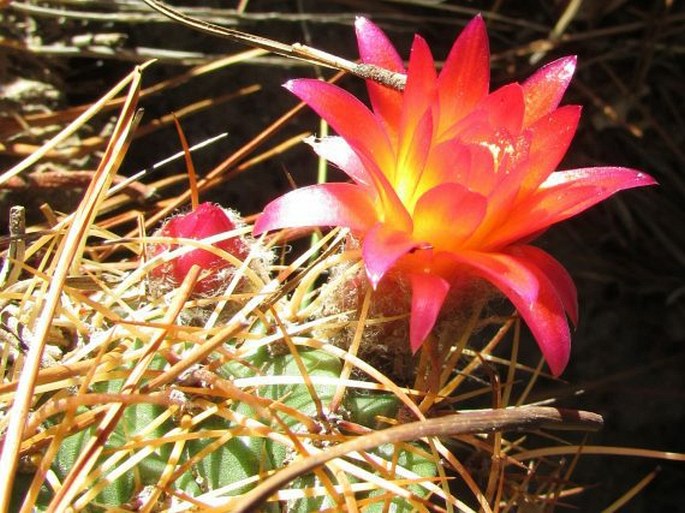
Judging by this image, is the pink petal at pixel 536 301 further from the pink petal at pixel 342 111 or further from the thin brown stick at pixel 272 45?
the thin brown stick at pixel 272 45

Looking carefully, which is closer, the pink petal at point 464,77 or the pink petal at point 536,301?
the pink petal at point 536,301

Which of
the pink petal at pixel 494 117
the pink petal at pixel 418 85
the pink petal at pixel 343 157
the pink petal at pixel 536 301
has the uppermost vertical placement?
the pink petal at pixel 418 85

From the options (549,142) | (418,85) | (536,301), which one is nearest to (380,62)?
(418,85)

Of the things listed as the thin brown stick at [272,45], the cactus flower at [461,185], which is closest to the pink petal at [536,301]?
the cactus flower at [461,185]

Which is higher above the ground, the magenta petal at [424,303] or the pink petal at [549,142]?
the pink petal at [549,142]

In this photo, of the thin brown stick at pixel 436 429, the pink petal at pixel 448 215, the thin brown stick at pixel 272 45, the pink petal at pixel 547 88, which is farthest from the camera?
the thin brown stick at pixel 272 45

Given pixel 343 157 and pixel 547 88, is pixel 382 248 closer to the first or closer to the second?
pixel 343 157
